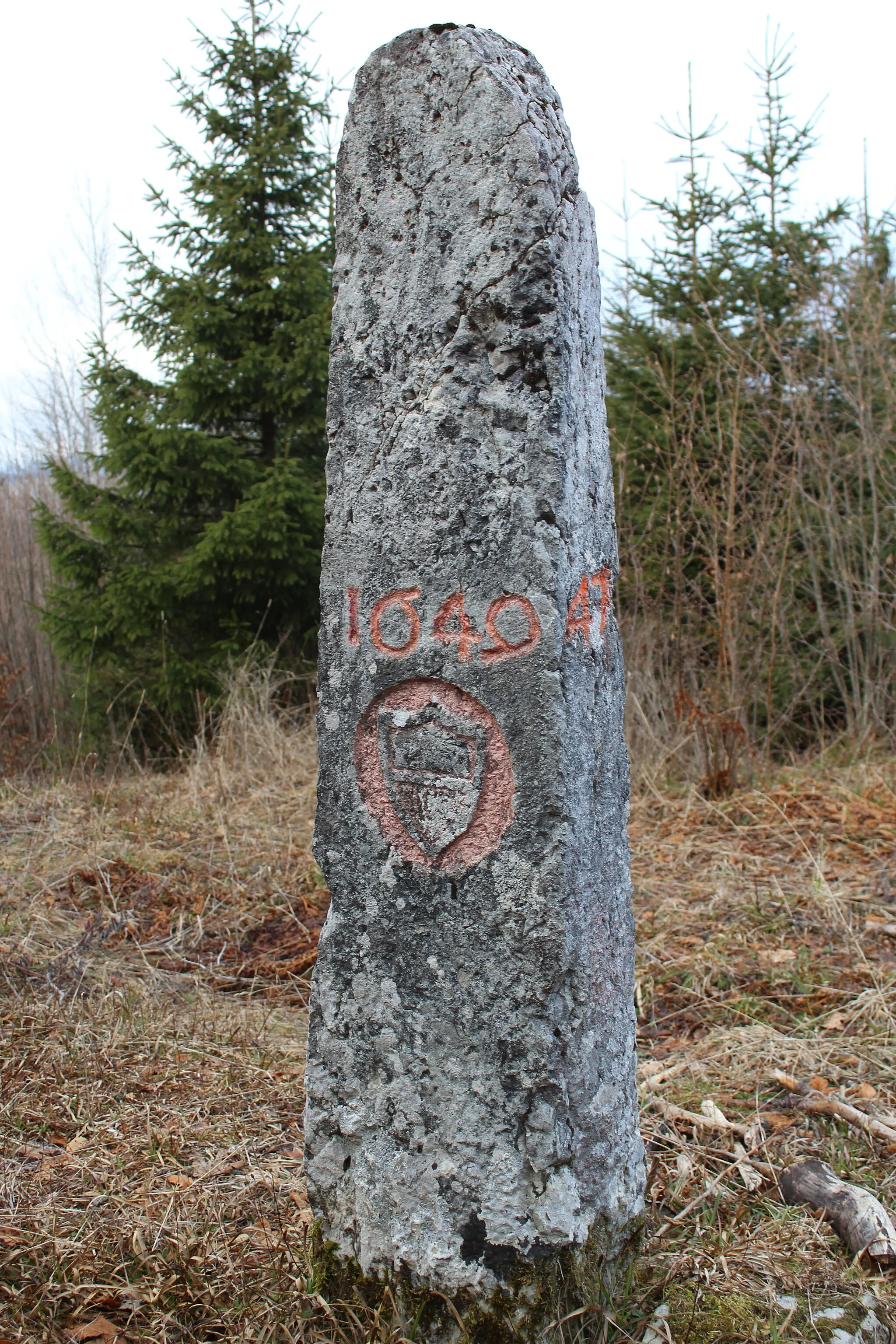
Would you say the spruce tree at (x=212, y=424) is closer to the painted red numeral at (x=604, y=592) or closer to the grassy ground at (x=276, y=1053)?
the grassy ground at (x=276, y=1053)

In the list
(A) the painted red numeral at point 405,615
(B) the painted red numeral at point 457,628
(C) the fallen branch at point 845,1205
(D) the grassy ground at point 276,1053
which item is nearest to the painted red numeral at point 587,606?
(B) the painted red numeral at point 457,628

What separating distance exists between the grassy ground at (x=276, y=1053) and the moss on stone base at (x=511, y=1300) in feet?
0.15

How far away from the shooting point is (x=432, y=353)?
1.72m

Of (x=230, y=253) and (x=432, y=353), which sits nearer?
(x=432, y=353)

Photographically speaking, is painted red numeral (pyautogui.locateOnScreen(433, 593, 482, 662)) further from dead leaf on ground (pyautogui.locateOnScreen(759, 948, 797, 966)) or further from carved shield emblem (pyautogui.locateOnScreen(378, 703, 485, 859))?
dead leaf on ground (pyautogui.locateOnScreen(759, 948, 797, 966))

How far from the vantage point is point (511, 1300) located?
166cm

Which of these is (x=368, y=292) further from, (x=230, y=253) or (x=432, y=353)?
(x=230, y=253)

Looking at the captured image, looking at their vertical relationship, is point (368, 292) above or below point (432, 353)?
above

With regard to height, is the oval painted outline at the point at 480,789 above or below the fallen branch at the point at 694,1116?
above

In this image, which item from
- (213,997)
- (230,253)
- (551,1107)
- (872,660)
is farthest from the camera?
(230,253)

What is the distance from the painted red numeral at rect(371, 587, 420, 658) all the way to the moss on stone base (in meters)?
1.08

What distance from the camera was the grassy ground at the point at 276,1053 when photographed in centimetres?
186

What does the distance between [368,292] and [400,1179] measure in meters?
1.62

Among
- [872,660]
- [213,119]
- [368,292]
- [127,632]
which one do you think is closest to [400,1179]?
[368,292]
